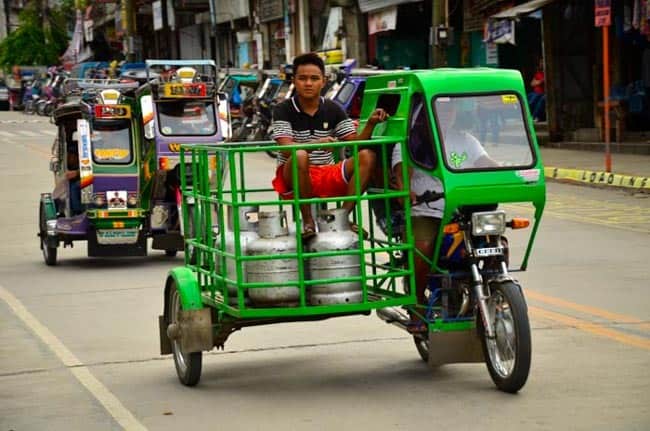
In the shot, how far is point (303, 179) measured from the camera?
27.1ft

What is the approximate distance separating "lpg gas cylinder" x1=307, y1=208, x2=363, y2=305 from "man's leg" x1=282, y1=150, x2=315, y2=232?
115mm

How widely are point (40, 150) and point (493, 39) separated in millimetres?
13714

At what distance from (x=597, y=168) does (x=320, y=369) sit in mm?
17135

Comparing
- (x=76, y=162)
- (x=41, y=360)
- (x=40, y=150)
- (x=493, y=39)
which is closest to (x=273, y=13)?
(x=40, y=150)

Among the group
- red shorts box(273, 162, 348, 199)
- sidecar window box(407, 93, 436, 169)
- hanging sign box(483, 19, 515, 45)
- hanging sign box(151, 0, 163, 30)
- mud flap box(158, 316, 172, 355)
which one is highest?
hanging sign box(151, 0, 163, 30)

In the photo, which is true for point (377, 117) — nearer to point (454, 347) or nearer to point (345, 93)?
point (454, 347)

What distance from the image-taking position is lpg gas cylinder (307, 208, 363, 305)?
26.9 ft

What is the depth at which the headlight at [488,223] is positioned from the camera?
8.09 meters

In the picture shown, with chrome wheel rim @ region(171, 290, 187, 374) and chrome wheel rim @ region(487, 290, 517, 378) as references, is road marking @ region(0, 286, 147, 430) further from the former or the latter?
chrome wheel rim @ region(487, 290, 517, 378)

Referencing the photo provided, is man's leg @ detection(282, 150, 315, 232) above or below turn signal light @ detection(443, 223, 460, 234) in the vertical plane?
above

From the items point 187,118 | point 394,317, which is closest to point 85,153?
point 187,118

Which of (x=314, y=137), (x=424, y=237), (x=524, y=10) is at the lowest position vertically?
(x=424, y=237)

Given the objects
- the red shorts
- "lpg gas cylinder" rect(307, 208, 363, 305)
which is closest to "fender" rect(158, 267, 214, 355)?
"lpg gas cylinder" rect(307, 208, 363, 305)

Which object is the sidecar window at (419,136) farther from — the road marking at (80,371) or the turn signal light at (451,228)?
the road marking at (80,371)
